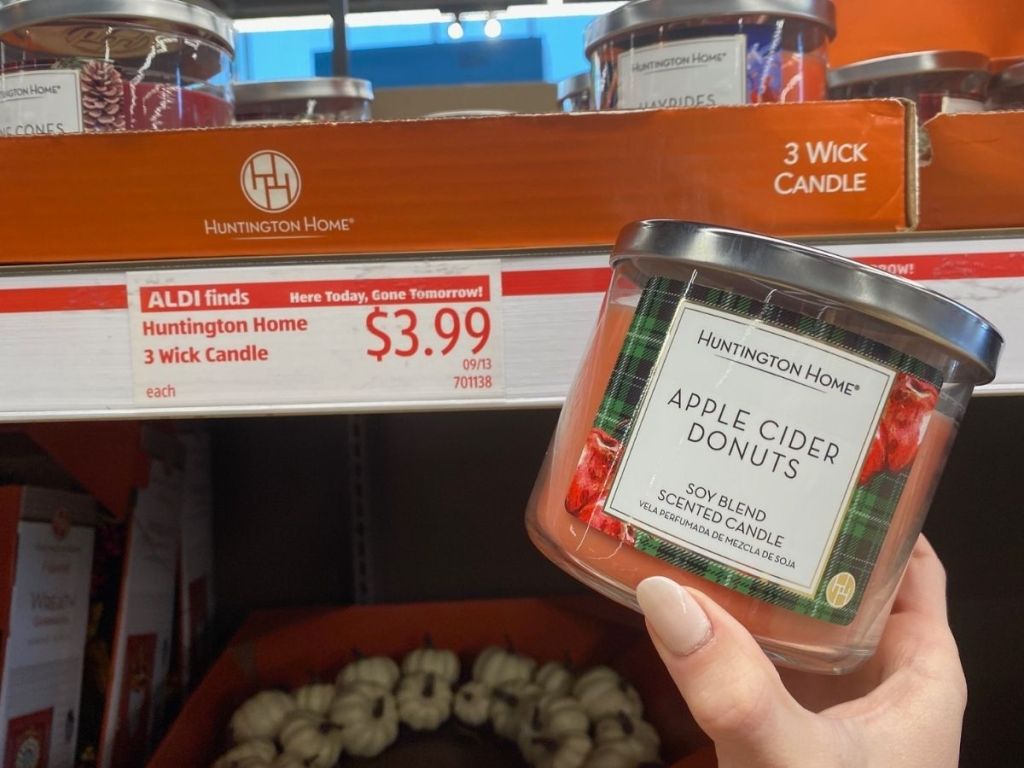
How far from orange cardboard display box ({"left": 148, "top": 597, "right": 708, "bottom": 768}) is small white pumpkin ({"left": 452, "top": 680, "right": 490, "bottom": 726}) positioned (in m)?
0.07

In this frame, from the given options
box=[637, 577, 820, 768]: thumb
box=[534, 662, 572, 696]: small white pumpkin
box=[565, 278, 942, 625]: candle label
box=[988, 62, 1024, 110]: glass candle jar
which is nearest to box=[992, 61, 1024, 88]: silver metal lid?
box=[988, 62, 1024, 110]: glass candle jar

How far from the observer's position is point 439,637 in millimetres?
1006

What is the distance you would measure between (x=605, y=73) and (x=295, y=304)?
296 mm

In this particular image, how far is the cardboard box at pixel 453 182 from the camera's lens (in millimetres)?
475

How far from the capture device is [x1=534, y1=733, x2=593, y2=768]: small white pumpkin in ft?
2.73

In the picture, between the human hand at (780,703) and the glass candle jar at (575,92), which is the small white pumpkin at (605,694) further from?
the glass candle jar at (575,92)

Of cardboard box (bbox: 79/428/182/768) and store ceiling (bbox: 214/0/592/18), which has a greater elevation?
store ceiling (bbox: 214/0/592/18)

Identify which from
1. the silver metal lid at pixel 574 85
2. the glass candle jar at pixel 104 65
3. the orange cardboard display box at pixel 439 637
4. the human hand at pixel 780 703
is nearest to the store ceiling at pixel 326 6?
the silver metal lid at pixel 574 85

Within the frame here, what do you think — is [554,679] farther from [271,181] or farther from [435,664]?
[271,181]

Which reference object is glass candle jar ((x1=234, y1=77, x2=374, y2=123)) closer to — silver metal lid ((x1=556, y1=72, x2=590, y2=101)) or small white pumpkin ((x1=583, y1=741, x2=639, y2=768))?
silver metal lid ((x1=556, y1=72, x2=590, y2=101))

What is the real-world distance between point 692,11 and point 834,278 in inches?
10.1

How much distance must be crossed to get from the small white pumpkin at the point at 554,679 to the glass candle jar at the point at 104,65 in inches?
24.9

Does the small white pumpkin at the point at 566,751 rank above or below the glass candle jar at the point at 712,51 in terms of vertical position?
below

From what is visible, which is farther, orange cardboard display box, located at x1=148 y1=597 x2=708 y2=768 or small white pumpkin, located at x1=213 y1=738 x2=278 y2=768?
orange cardboard display box, located at x1=148 y1=597 x2=708 y2=768
